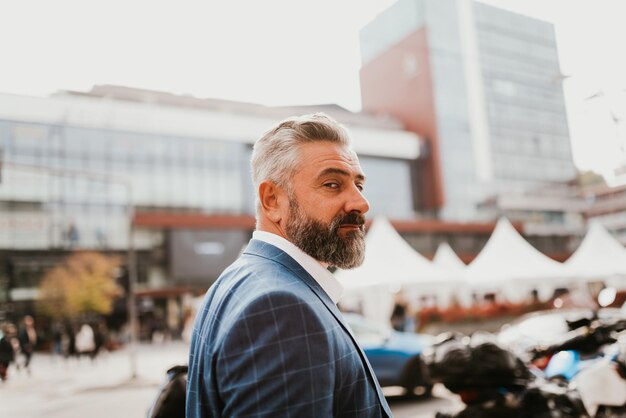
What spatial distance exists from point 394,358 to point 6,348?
5053mm

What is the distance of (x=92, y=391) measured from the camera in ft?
16.7

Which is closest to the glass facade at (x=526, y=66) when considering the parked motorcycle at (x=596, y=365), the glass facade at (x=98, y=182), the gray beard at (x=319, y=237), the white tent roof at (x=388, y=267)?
the parked motorcycle at (x=596, y=365)

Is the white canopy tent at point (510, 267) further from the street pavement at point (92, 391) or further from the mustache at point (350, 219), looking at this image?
the mustache at point (350, 219)

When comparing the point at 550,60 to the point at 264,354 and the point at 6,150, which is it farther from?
the point at 264,354

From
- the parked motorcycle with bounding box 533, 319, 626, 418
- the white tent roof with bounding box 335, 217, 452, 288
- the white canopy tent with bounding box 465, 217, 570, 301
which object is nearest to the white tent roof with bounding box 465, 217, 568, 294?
the white canopy tent with bounding box 465, 217, 570, 301

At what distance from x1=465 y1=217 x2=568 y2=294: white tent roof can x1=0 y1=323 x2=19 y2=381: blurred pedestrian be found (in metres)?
10.7

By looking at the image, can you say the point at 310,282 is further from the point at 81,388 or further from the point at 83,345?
the point at 81,388

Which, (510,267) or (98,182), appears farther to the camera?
(510,267)

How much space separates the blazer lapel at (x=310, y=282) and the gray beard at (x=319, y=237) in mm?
58

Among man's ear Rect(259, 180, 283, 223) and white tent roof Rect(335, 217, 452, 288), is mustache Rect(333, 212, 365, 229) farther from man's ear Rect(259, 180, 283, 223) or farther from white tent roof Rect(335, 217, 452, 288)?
white tent roof Rect(335, 217, 452, 288)

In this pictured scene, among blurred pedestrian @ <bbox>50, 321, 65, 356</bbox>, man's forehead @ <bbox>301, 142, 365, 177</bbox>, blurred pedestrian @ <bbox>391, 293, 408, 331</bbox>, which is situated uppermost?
man's forehead @ <bbox>301, 142, 365, 177</bbox>

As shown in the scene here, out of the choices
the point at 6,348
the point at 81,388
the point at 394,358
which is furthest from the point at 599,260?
the point at 6,348

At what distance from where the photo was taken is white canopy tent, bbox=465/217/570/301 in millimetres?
11945

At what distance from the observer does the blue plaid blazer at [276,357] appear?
0.86 m
